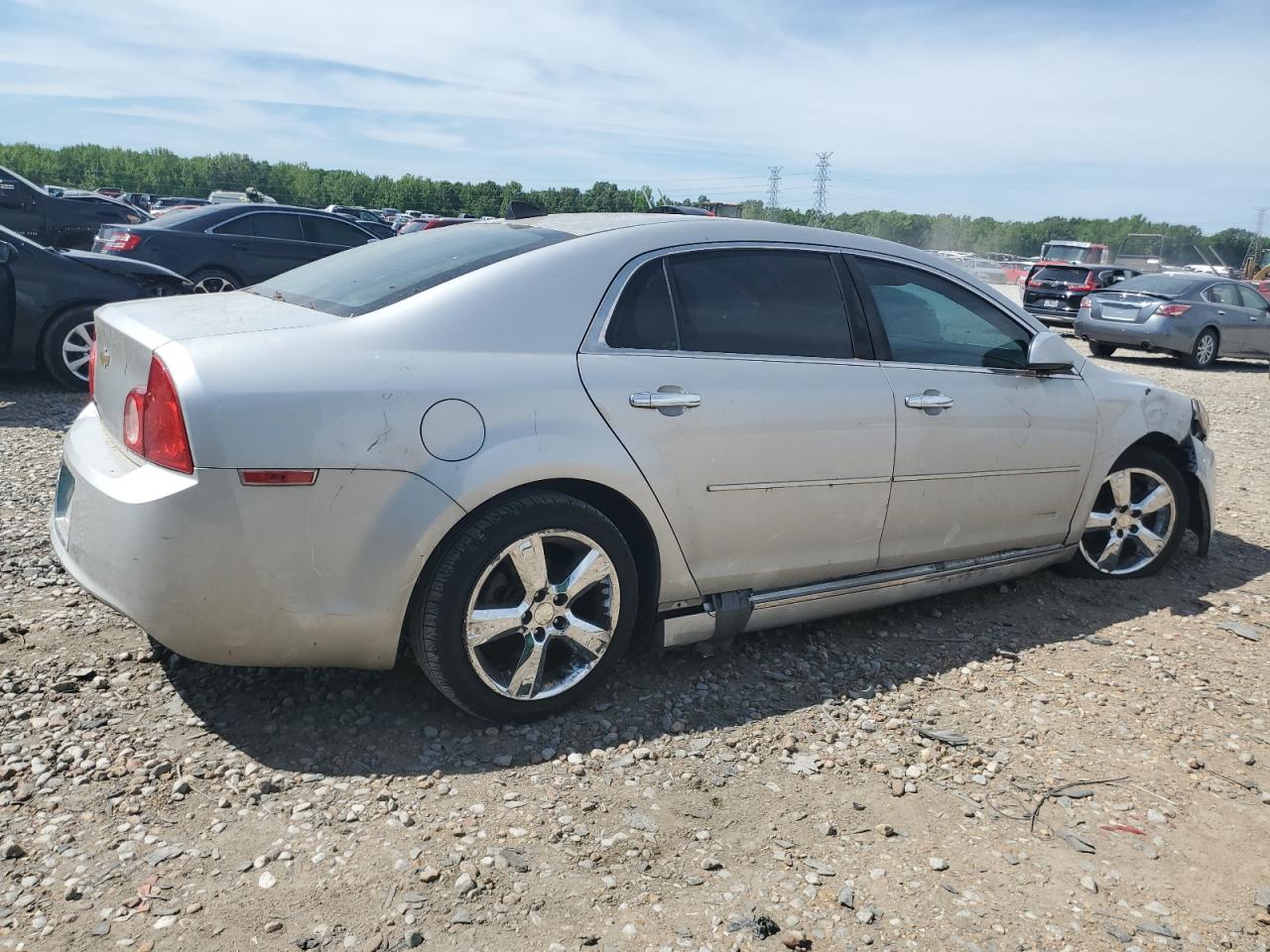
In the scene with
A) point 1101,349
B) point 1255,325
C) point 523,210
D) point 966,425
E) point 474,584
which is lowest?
point 1101,349

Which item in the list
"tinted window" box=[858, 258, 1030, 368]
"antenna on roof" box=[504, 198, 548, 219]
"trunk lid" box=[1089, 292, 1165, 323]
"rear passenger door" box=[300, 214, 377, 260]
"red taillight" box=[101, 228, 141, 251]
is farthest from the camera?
"trunk lid" box=[1089, 292, 1165, 323]

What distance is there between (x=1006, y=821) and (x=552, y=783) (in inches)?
51.6

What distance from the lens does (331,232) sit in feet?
43.2

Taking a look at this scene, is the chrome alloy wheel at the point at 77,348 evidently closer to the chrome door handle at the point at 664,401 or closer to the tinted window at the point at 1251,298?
the chrome door handle at the point at 664,401

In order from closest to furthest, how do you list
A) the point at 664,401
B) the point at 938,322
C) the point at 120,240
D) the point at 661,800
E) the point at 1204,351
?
the point at 661,800
the point at 664,401
the point at 938,322
the point at 120,240
the point at 1204,351

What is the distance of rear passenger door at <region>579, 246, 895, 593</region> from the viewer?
325 cm

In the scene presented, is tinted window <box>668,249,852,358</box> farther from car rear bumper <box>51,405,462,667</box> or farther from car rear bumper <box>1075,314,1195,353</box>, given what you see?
car rear bumper <box>1075,314,1195,353</box>

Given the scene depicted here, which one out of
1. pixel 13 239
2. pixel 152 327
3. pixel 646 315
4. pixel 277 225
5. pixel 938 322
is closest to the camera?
pixel 152 327

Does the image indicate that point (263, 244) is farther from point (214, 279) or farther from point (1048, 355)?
point (1048, 355)

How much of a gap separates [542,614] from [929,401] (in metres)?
1.76

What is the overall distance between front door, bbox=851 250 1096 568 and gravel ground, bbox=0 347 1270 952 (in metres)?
0.50

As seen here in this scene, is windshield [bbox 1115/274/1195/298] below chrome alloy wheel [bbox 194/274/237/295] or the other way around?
the other way around

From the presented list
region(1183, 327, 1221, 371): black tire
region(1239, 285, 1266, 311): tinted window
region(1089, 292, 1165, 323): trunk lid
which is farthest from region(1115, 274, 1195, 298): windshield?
region(1239, 285, 1266, 311): tinted window

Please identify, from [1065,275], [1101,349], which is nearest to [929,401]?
[1101,349]
